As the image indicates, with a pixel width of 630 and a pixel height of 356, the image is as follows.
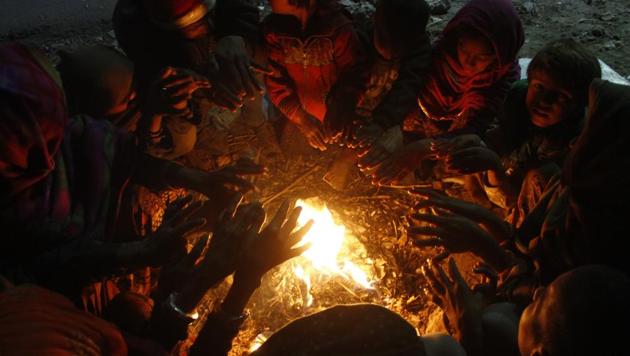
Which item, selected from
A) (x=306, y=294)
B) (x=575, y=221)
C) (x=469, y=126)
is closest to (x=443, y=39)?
(x=469, y=126)

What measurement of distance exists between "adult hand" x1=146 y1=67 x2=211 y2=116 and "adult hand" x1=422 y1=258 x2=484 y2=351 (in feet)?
7.53

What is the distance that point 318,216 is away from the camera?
443cm

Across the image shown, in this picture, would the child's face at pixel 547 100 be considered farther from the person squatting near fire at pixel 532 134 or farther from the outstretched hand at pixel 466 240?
the outstretched hand at pixel 466 240

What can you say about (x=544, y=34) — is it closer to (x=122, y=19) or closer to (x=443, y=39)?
(x=443, y=39)

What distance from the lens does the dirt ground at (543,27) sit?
5.92 metres

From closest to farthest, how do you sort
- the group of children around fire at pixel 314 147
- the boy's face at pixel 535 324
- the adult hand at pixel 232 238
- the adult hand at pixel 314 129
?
the boy's face at pixel 535 324
the group of children around fire at pixel 314 147
the adult hand at pixel 232 238
the adult hand at pixel 314 129

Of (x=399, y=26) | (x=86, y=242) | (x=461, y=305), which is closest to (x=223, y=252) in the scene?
(x=86, y=242)

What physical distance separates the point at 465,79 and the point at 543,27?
12.5 feet

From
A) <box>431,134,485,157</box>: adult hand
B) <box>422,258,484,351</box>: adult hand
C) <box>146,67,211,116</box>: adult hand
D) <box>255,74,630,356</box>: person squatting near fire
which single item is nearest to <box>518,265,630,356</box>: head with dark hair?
<box>255,74,630,356</box>: person squatting near fire

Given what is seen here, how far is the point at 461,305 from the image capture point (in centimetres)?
243

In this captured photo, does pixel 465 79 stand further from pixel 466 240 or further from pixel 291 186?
pixel 291 186

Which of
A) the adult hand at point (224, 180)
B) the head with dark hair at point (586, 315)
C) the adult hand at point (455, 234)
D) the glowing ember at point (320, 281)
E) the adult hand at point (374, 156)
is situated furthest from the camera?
the adult hand at point (374, 156)

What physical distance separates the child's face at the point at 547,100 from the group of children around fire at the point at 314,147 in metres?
0.01

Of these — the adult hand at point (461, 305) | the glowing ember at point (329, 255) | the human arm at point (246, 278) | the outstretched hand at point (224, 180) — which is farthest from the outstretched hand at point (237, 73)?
the adult hand at point (461, 305)
